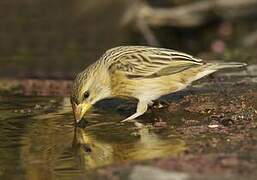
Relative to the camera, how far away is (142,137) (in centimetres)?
715

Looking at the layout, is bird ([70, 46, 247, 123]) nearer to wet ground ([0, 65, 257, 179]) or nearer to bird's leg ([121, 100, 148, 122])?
bird's leg ([121, 100, 148, 122])

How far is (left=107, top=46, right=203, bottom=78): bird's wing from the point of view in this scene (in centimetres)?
805

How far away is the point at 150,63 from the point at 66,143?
55.1 inches

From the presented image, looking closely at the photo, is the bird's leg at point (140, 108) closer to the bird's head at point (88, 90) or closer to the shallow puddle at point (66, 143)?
the shallow puddle at point (66, 143)

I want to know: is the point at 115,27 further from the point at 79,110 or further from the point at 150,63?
the point at 79,110

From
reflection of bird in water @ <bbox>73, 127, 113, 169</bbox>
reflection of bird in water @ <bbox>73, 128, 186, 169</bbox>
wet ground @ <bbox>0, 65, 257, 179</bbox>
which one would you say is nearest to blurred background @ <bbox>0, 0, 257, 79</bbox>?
wet ground @ <bbox>0, 65, 257, 179</bbox>

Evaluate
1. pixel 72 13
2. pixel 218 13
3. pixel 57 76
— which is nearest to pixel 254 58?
pixel 57 76

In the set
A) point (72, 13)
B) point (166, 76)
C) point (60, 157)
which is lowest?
point (60, 157)

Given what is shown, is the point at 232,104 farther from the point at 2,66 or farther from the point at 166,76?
the point at 2,66

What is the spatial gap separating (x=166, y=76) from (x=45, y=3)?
1106 cm

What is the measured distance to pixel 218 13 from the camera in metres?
16.4

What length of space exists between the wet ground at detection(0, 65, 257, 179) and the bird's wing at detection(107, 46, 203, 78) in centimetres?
44

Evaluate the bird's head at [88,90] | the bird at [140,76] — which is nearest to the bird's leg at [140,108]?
the bird at [140,76]

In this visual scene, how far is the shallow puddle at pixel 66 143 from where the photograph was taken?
20.8ft
